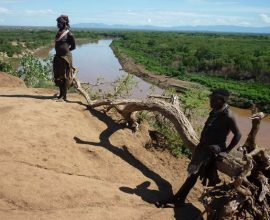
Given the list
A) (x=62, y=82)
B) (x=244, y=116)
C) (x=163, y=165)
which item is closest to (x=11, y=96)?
(x=62, y=82)

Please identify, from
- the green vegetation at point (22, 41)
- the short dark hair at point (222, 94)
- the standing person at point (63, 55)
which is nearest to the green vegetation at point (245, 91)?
the standing person at point (63, 55)

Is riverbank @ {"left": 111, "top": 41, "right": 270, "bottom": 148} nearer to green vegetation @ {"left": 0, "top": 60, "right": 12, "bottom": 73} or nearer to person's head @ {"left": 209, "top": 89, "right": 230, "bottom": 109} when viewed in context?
person's head @ {"left": 209, "top": 89, "right": 230, "bottom": 109}

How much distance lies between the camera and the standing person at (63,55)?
794 cm

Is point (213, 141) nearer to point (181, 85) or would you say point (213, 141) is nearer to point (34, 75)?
point (34, 75)

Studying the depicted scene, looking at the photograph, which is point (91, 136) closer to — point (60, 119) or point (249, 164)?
point (60, 119)

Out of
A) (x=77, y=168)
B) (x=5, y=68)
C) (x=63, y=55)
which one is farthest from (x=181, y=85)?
(x=77, y=168)

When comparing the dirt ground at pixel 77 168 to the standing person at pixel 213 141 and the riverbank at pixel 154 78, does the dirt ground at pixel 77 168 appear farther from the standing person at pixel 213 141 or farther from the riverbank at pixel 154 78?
the riverbank at pixel 154 78

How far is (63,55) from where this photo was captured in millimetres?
8125

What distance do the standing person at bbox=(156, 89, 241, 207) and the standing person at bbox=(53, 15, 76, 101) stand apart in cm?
376

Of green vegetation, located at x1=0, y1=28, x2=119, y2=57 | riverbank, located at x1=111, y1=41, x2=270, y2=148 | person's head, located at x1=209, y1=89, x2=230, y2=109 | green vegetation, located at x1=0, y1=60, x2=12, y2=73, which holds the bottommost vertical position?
riverbank, located at x1=111, y1=41, x2=270, y2=148

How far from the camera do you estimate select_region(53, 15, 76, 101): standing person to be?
7941 millimetres

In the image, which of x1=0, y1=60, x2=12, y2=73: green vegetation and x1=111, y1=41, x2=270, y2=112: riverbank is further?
x1=111, y1=41, x2=270, y2=112: riverbank

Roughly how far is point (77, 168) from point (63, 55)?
9.50 ft

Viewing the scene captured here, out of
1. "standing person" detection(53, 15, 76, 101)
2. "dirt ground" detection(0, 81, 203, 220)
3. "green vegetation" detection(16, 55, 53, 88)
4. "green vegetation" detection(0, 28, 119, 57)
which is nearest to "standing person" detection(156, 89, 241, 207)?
"dirt ground" detection(0, 81, 203, 220)
